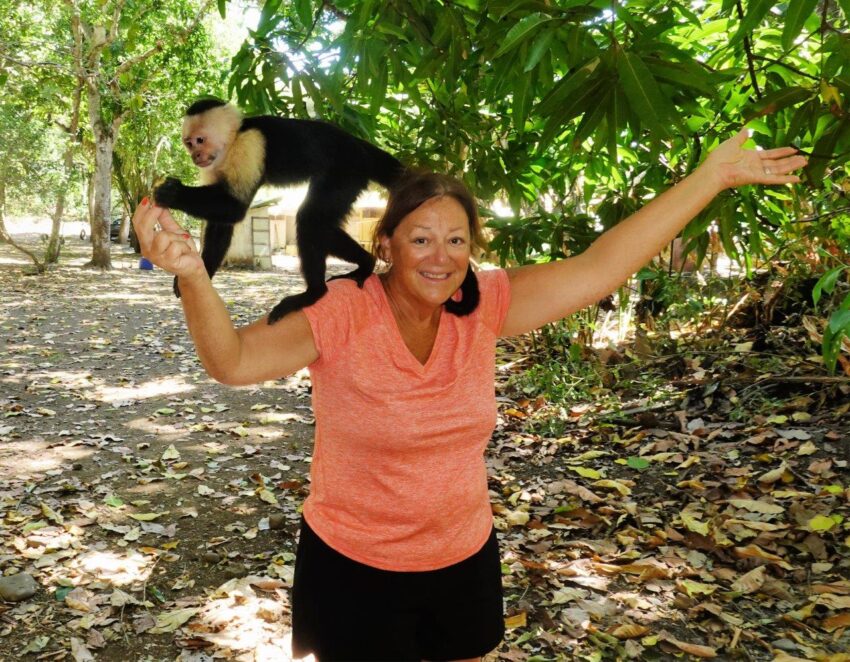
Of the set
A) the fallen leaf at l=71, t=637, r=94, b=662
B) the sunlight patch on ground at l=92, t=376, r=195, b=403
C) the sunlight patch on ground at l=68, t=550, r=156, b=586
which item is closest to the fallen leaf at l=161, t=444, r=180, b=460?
the sunlight patch on ground at l=68, t=550, r=156, b=586

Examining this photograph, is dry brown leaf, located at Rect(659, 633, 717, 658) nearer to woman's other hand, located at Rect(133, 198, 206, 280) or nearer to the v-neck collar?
the v-neck collar

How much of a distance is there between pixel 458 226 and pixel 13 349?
6.32 meters

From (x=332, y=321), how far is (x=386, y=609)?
1.83ft

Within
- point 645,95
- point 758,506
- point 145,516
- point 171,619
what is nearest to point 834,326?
point 645,95

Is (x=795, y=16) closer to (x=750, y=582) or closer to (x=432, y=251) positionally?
(x=432, y=251)

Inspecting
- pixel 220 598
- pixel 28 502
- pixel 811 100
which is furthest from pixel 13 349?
pixel 811 100

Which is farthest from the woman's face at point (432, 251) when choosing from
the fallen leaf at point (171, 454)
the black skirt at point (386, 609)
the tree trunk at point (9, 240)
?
the tree trunk at point (9, 240)

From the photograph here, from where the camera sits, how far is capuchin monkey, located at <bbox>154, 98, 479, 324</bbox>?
→ 1751 millimetres

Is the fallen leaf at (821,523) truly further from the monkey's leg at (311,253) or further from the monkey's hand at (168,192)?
the monkey's hand at (168,192)

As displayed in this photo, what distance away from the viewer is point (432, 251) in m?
1.41

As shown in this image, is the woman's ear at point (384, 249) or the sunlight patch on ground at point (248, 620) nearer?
the woman's ear at point (384, 249)

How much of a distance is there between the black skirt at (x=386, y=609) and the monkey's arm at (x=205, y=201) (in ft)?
2.43

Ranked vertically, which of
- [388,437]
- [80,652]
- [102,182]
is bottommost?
[80,652]

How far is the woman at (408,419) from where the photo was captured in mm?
1352
